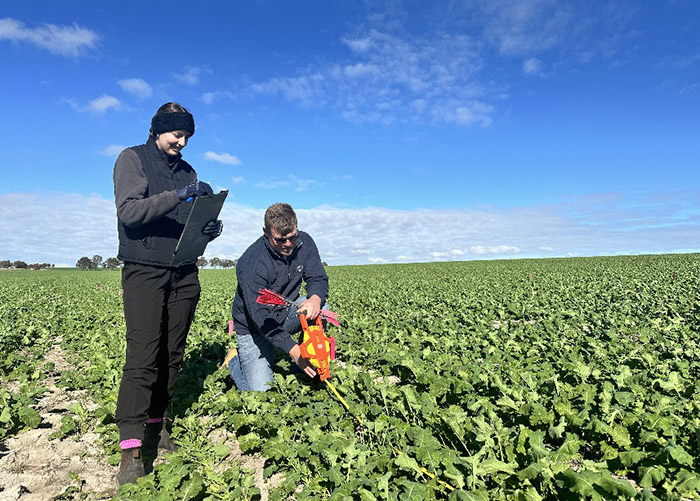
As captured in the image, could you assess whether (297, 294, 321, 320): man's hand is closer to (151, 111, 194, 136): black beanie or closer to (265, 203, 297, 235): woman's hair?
(265, 203, 297, 235): woman's hair

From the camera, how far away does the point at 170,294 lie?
12.1ft

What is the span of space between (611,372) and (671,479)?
96.7 inches

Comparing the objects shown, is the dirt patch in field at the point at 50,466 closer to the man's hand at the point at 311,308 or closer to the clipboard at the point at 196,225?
the clipboard at the point at 196,225

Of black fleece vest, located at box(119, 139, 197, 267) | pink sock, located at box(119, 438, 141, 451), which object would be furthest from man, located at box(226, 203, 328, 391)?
pink sock, located at box(119, 438, 141, 451)

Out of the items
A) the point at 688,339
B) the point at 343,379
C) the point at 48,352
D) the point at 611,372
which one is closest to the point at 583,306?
the point at 688,339

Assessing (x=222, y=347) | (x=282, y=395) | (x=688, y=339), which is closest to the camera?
(x=282, y=395)

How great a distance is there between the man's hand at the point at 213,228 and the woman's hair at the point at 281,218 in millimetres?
536

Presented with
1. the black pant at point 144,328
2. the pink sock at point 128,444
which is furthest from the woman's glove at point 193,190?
the pink sock at point 128,444

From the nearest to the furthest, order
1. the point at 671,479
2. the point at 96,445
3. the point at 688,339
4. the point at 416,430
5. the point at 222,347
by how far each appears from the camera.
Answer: the point at 671,479
the point at 416,430
the point at 96,445
the point at 688,339
the point at 222,347

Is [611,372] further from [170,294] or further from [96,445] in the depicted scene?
[96,445]

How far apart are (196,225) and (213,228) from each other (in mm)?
269

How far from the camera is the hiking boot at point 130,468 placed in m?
3.22

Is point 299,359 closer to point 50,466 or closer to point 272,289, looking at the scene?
point 272,289

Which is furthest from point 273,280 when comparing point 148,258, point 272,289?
point 148,258
